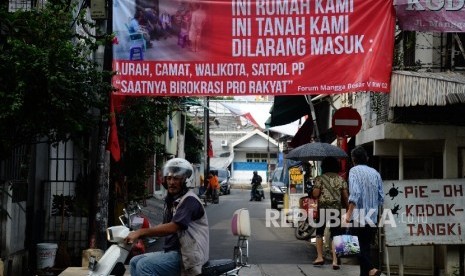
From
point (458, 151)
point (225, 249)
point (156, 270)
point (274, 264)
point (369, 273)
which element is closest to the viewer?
point (156, 270)

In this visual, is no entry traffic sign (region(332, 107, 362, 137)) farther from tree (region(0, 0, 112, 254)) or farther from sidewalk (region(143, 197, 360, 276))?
tree (region(0, 0, 112, 254))

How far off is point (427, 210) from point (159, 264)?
526 centimetres

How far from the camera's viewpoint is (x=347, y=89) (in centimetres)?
949

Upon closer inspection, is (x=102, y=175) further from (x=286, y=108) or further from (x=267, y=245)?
(x=286, y=108)

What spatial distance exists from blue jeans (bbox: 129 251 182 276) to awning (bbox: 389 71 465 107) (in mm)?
5500

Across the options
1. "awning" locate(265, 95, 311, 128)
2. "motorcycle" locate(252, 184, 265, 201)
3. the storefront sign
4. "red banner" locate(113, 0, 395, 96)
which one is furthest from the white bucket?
"motorcycle" locate(252, 184, 265, 201)

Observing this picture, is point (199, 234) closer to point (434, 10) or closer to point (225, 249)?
point (434, 10)

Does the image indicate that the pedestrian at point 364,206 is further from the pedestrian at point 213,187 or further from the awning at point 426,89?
the pedestrian at point 213,187

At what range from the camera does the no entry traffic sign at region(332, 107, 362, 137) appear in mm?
12125

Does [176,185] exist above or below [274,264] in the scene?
above

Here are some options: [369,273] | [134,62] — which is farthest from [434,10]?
[134,62]

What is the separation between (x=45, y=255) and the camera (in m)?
10.5

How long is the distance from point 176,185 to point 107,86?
14.1 feet

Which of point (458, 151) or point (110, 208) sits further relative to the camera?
point (110, 208)
